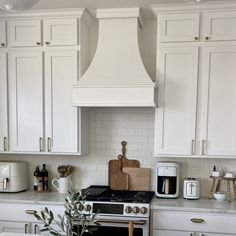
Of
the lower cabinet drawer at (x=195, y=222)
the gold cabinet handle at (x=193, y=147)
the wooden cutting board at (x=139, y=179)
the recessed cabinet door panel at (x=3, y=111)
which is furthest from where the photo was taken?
the wooden cutting board at (x=139, y=179)

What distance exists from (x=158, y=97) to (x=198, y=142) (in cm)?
56

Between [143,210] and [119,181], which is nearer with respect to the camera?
[143,210]

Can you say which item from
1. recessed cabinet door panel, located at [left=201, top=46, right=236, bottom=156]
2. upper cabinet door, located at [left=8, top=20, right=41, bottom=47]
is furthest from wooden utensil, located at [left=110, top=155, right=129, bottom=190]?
upper cabinet door, located at [left=8, top=20, right=41, bottom=47]

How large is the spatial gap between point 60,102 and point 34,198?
96 centimetres

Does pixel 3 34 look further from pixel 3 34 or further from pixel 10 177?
pixel 10 177

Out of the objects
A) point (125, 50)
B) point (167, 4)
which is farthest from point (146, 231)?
point (167, 4)

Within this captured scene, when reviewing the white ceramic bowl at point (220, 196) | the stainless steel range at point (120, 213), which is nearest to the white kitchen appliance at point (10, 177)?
the stainless steel range at point (120, 213)

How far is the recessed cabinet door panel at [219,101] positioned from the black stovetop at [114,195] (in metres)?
0.70

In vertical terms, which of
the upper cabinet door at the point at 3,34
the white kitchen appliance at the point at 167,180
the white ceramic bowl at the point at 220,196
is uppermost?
the upper cabinet door at the point at 3,34

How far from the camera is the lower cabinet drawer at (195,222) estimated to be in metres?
2.54

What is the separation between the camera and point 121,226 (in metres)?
2.58

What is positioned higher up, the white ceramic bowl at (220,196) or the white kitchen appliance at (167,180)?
the white kitchen appliance at (167,180)

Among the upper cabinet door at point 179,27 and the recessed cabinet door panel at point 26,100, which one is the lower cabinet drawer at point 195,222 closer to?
the recessed cabinet door panel at point 26,100

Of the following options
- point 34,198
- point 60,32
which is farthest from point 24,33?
point 34,198
